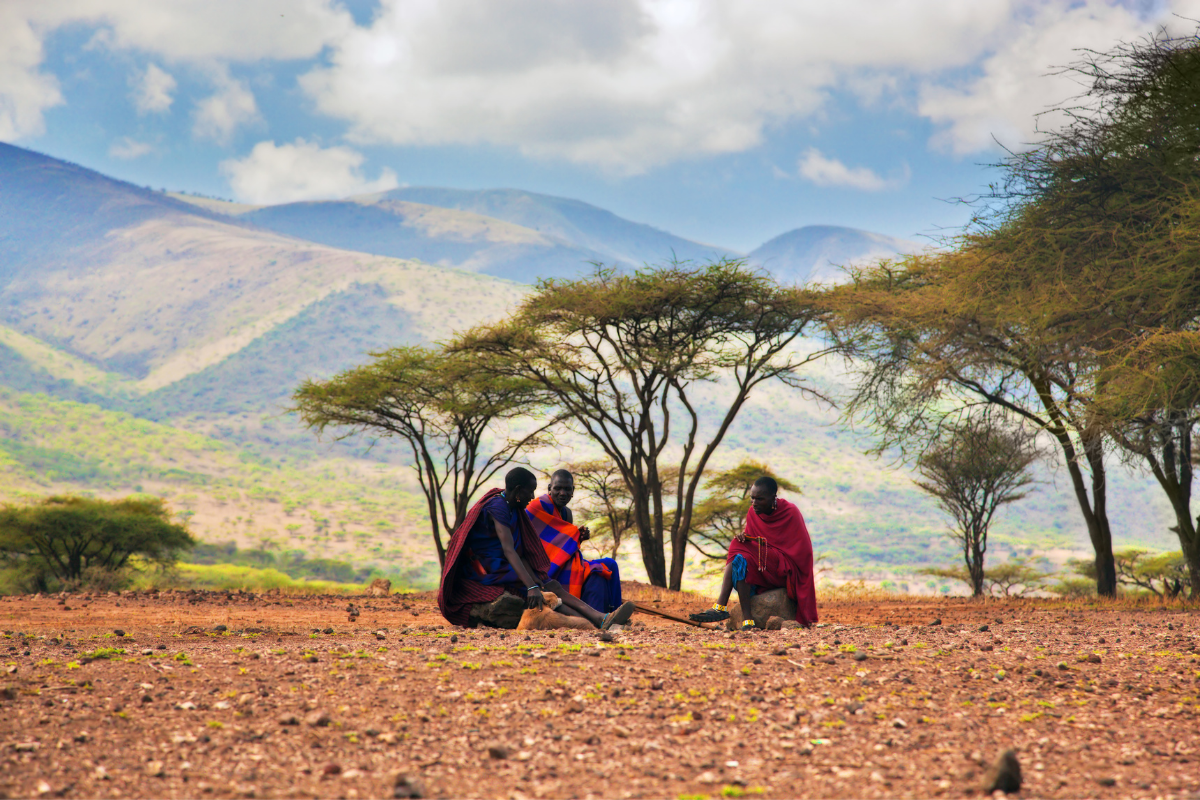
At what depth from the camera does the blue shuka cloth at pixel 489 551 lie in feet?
25.4

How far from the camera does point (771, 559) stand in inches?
312

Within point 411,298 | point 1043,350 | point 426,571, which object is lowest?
point 426,571

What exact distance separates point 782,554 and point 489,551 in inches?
108

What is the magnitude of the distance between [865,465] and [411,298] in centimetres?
9916

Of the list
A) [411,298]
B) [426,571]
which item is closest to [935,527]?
[426,571]

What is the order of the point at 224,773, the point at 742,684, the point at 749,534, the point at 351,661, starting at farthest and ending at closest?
the point at 749,534, the point at 351,661, the point at 742,684, the point at 224,773

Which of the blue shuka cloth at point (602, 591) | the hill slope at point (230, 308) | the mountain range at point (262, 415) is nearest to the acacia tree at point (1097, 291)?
the blue shuka cloth at point (602, 591)

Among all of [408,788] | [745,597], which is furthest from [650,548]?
[408,788]

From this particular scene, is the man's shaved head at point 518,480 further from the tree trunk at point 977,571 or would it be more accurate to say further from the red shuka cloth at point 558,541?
the tree trunk at point 977,571

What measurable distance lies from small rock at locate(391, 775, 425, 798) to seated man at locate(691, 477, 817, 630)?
4632 millimetres

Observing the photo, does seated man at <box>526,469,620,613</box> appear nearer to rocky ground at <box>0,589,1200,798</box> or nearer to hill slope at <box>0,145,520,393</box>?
rocky ground at <box>0,589,1200,798</box>

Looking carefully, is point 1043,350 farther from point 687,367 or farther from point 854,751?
point 854,751

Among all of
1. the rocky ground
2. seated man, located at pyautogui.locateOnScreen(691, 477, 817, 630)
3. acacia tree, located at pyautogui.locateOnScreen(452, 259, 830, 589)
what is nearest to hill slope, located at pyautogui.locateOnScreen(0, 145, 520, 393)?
acacia tree, located at pyautogui.locateOnScreen(452, 259, 830, 589)

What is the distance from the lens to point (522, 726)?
4.25 meters
